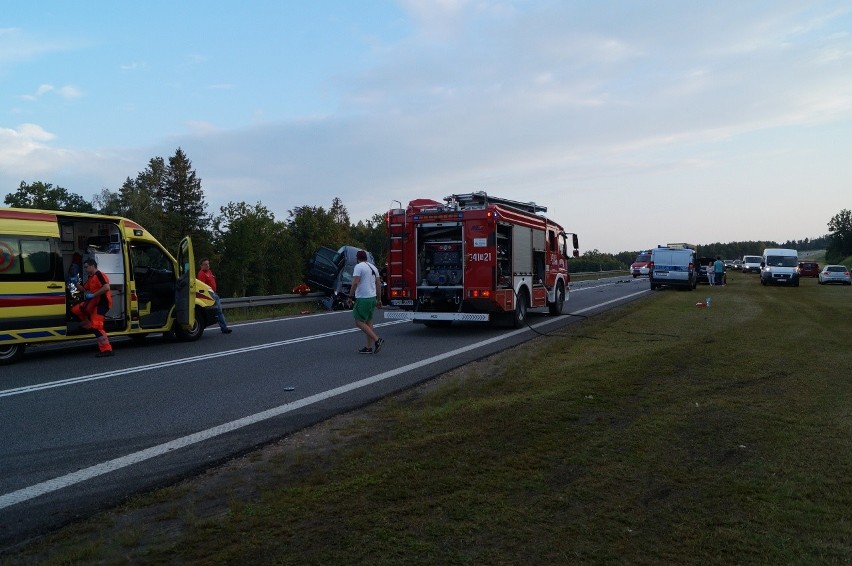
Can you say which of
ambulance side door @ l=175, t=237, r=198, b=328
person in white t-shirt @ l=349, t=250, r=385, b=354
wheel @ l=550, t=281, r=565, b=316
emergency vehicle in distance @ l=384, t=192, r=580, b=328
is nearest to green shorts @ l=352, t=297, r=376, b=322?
person in white t-shirt @ l=349, t=250, r=385, b=354

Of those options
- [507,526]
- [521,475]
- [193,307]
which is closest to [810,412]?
[521,475]

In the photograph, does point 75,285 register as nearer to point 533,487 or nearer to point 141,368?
point 141,368

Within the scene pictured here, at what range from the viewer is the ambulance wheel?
37.1ft

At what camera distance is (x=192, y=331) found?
1473 centimetres

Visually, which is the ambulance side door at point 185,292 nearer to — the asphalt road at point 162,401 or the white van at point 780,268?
the asphalt road at point 162,401

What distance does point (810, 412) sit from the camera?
720cm

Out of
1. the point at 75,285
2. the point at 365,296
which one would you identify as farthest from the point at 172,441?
the point at 75,285

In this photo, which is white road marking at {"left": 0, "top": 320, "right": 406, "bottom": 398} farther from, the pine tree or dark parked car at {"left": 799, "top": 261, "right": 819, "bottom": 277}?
the pine tree

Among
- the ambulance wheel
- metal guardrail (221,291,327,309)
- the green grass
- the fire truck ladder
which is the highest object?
the fire truck ladder

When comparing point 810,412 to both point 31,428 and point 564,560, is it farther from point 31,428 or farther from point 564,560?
point 31,428

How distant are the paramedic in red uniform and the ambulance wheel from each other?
40.5 inches

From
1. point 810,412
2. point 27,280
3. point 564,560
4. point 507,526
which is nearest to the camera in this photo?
point 564,560

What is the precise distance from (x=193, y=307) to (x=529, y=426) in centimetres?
961

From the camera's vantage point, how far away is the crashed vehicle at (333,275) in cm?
2494
